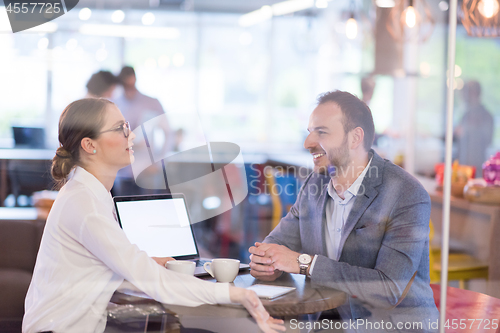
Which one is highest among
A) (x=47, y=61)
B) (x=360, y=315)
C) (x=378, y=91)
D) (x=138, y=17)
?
(x=138, y=17)

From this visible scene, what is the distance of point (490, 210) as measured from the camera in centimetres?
318

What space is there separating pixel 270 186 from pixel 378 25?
1223mm

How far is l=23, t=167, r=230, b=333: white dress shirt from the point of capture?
1.37 metres

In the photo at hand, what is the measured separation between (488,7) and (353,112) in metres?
1.70

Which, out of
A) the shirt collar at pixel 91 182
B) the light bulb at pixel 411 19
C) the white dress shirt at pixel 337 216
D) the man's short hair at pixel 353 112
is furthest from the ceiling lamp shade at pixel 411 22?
the shirt collar at pixel 91 182

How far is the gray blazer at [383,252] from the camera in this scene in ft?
5.36

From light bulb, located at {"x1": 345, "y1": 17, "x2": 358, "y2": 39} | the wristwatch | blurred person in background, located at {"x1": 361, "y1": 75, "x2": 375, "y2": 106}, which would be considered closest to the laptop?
the wristwatch

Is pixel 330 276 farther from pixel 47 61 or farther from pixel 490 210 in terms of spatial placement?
pixel 490 210

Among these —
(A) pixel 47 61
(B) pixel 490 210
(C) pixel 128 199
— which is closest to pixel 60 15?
(A) pixel 47 61

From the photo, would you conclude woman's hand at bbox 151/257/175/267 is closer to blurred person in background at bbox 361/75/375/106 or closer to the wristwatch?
the wristwatch

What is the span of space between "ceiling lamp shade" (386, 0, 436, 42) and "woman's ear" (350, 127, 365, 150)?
0.95 meters

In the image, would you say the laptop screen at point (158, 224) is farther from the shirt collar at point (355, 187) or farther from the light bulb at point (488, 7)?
Answer: the light bulb at point (488, 7)

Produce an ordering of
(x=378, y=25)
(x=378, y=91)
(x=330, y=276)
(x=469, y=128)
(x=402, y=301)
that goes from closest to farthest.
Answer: (x=330, y=276)
(x=402, y=301)
(x=378, y=91)
(x=378, y=25)
(x=469, y=128)

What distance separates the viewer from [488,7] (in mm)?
2945
